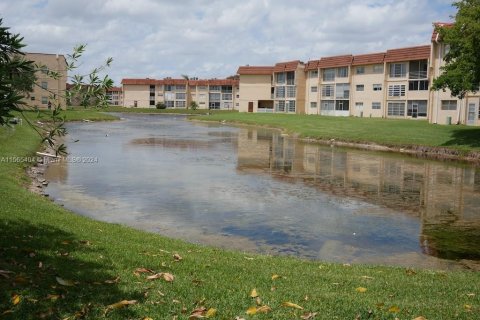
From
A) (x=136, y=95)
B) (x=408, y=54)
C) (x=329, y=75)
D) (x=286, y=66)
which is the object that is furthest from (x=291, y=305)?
(x=136, y=95)

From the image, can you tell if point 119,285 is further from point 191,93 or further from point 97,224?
point 191,93

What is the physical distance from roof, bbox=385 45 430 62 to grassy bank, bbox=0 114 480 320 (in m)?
70.1

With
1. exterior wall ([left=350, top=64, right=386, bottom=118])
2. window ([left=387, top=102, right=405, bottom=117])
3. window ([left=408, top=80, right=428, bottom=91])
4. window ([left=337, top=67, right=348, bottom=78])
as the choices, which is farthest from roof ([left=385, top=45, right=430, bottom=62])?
window ([left=337, top=67, right=348, bottom=78])

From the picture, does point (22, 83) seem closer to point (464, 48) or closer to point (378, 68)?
point (464, 48)

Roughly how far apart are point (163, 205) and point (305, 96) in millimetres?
87468

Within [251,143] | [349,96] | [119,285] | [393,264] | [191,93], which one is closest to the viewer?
[119,285]

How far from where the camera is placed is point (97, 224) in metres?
14.2

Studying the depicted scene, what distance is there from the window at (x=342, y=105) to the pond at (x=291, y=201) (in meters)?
54.4

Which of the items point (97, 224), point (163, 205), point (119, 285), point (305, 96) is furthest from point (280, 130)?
point (119, 285)

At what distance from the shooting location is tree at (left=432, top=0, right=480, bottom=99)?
3966 cm

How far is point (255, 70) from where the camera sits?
386 feet

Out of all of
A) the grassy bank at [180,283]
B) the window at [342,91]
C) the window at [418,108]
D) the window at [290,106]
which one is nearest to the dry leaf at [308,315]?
the grassy bank at [180,283]

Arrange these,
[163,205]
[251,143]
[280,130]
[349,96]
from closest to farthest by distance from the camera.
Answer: [163,205] < [251,143] < [280,130] < [349,96]

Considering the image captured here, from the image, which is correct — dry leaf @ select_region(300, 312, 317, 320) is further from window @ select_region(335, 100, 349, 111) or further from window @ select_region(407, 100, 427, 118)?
window @ select_region(335, 100, 349, 111)
